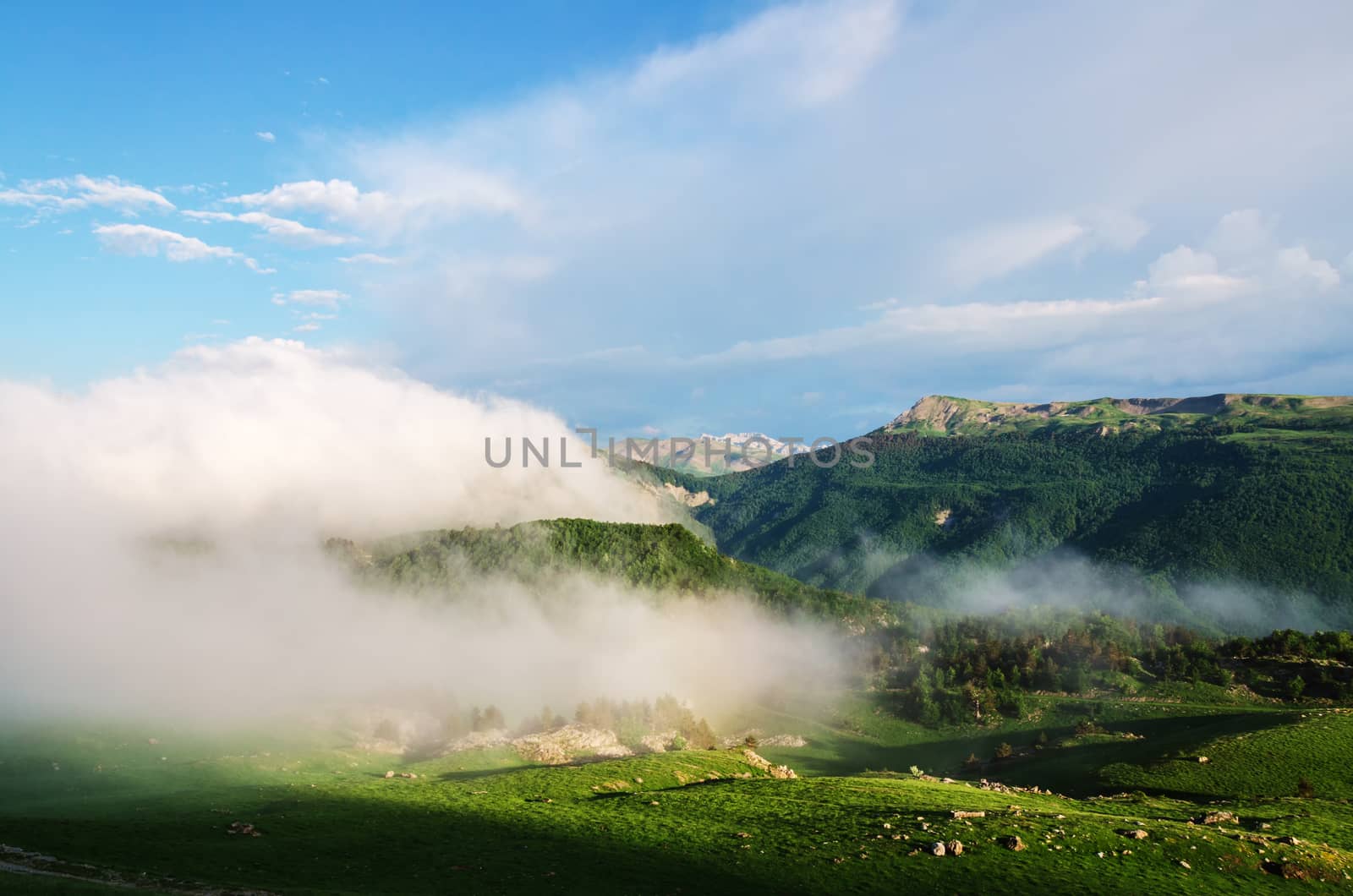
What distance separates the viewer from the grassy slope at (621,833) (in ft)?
202

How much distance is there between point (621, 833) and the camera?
7931 centimetres

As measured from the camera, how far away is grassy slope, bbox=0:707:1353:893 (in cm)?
6150

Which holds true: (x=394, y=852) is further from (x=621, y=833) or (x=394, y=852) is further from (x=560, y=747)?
(x=560, y=747)

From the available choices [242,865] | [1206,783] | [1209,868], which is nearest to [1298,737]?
Answer: [1206,783]

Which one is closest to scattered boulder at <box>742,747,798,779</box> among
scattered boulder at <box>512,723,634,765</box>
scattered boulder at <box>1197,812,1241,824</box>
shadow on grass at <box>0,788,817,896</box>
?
scattered boulder at <box>512,723,634,765</box>

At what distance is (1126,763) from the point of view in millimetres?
145625

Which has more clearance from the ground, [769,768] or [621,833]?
[621,833]

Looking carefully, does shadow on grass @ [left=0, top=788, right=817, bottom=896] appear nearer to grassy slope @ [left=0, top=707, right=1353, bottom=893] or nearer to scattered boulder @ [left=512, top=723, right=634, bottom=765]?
grassy slope @ [left=0, top=707, right=1353, bottom=893]

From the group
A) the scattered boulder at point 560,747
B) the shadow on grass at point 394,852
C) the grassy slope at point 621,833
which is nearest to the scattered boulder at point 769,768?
the grassy slope at point 621,833

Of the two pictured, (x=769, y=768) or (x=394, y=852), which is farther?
(x=769, y=768)

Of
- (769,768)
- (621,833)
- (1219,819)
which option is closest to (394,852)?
(621,833)

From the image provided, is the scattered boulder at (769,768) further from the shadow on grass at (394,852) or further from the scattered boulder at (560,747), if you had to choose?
the shadow on grass at (394,852)

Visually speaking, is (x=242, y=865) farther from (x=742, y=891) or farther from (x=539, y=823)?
(x=742, y=891)

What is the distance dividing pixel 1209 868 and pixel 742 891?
1655 inches
